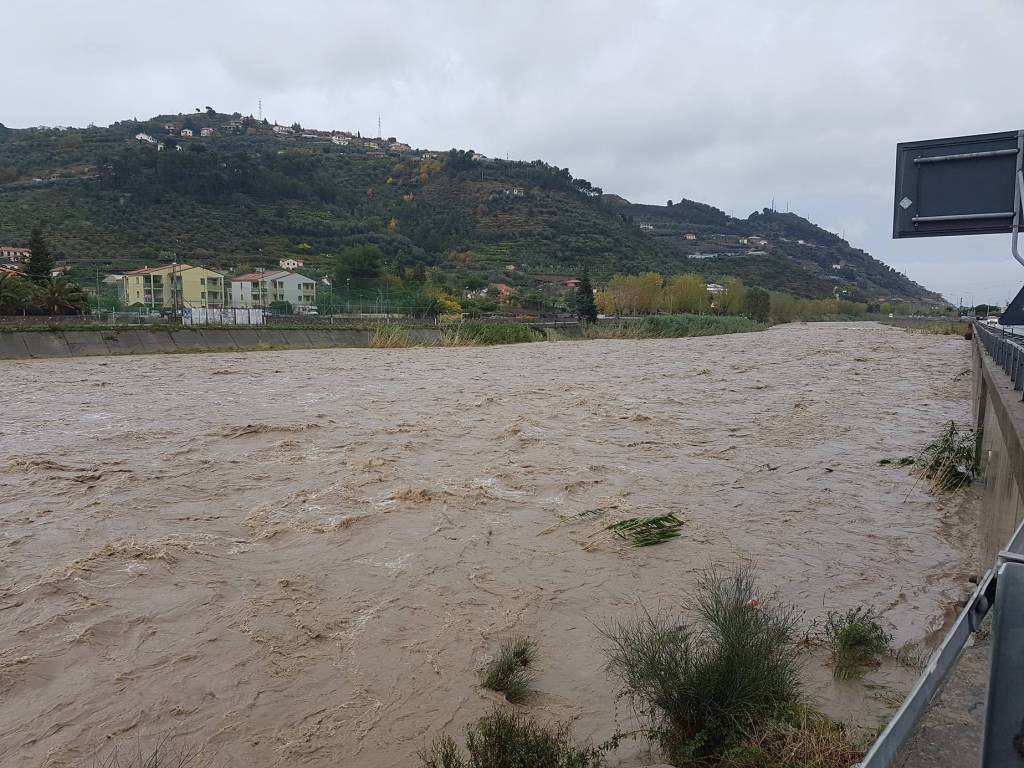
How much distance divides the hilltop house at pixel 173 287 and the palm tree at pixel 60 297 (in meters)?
8.61

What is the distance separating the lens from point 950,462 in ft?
27.3

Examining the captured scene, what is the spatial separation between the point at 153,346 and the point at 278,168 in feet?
280

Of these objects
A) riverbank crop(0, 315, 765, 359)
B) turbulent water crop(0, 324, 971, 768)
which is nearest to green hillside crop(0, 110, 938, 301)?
riverbank crop(0, 315, 765, 359)

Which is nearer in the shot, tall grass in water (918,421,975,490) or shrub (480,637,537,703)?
shrub (480,637,537,703)

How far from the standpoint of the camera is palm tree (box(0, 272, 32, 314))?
2978 cm

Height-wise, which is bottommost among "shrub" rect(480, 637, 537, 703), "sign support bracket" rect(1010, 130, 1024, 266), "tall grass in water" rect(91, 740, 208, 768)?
"tall grass in water" rect(91, 740, 208, 768)

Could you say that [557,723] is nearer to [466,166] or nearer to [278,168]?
[278,168]

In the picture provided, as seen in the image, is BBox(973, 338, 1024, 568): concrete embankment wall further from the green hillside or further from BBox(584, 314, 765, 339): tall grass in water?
the green hillside

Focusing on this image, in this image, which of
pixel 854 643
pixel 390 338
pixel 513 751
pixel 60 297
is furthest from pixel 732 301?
pixel 513 751

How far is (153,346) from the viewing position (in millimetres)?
29125

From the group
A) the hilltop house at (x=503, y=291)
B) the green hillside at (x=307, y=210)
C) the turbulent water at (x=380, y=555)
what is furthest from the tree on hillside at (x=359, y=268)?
the turbulent water at (x=380, y=555)

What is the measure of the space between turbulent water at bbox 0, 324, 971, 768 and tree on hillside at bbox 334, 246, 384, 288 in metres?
52.3

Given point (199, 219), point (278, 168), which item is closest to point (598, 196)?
point (278, 168)

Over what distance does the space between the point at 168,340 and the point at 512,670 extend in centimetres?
2974
